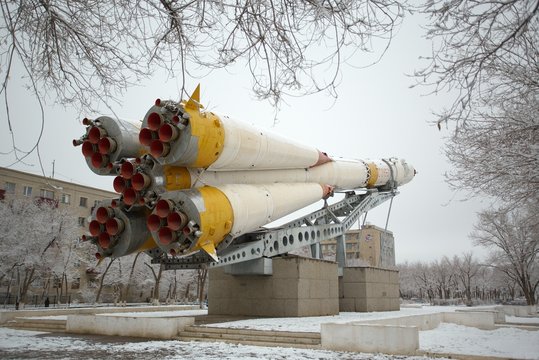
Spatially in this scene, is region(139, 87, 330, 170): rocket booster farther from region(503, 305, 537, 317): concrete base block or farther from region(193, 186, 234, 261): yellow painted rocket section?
region(503, 305, 537, 317): concrete base block

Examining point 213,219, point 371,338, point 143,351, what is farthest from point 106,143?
point 371,338

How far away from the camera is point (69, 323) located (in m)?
12.6

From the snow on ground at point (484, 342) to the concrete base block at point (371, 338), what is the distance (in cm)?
78

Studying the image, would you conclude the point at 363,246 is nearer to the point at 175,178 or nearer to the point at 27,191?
the point at 27,191

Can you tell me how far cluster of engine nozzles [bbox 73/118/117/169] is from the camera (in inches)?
266

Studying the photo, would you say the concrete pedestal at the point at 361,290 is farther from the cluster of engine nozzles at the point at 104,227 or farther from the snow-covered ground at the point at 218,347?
the cluster of engine nozzles at the point at 104,227

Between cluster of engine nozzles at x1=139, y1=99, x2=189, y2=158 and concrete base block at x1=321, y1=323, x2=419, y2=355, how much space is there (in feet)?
16.8

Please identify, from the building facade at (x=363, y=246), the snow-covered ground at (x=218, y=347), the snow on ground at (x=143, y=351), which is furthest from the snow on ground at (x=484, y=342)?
the building facade at (x=363, y=246)

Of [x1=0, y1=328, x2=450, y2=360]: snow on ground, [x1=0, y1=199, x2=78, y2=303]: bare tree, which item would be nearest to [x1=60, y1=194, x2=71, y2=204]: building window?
[x1=0, y1=199, x2=78, y2=303]: bare tree

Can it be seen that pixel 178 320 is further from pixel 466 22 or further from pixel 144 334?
pixel 466 22

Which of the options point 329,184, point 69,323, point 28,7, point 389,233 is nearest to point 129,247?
point 28,7

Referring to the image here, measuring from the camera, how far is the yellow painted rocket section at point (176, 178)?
23.3 feet

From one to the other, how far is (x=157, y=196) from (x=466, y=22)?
4.57 m

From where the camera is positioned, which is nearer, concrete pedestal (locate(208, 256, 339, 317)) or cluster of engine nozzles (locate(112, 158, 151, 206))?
cluster of engine nozzles (locate(112, 158, 151, 206))
